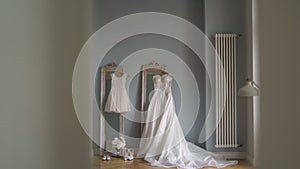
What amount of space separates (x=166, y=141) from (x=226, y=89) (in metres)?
1.41

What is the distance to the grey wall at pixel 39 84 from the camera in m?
0.95

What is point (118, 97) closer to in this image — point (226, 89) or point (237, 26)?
point (226, 89)

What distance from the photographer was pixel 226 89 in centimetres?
640

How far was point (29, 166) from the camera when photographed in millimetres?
995

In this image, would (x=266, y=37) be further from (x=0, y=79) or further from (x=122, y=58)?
(x=122, y=58)

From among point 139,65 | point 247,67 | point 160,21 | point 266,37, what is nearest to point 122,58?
point 139,65

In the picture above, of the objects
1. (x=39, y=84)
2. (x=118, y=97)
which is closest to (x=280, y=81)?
(x=39, y=84)

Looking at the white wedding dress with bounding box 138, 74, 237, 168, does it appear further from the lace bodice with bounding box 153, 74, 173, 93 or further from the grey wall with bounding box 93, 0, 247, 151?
the grey wall with bounding box 93, 0, 247, 151

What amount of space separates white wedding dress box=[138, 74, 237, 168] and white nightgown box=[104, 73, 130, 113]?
49 cm

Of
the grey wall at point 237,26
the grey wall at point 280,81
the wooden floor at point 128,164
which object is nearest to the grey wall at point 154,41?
the grey wall at point 237,26

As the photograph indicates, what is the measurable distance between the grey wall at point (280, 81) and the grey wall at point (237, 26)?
513cm

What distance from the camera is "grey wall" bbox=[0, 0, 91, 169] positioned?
0.95 m

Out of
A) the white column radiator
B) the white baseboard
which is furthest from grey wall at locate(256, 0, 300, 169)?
the white baseboard

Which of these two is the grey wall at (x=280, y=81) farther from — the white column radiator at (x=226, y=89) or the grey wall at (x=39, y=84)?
the white column radiator at (x=226, y=89)
